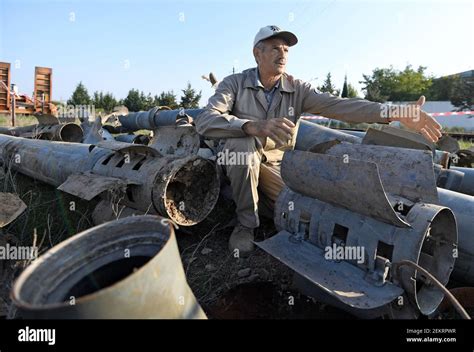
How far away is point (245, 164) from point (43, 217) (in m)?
2.23

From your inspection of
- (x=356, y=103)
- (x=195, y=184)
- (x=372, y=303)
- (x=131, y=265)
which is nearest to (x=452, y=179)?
(x=356, y=103)

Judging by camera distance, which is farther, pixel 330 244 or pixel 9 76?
pixel 9 76

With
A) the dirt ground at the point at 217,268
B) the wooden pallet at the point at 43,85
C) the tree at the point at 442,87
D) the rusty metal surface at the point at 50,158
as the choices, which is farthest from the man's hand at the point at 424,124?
the tree at the point at 442,87

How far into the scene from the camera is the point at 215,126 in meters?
3.04

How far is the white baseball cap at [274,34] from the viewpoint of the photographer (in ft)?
10.6

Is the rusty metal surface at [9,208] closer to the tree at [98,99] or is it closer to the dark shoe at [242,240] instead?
the dark shoe at [242,240]

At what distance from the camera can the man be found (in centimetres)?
302

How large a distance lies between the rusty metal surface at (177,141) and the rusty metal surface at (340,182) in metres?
1.72

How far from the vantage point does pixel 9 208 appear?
2.86m

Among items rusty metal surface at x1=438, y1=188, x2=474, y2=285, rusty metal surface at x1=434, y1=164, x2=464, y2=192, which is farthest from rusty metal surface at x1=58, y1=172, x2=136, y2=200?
rusty metal surface at x1=434, y1=164, x2=464, y2=192

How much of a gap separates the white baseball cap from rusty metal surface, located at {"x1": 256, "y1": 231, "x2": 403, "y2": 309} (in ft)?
5.81

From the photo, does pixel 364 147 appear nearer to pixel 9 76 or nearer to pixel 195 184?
pixel 195 184

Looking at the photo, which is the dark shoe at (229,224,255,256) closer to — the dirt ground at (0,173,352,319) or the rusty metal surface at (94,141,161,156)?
the dirt ground at (0,173,352,319)

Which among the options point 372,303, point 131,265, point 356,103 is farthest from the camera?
point 356,103
